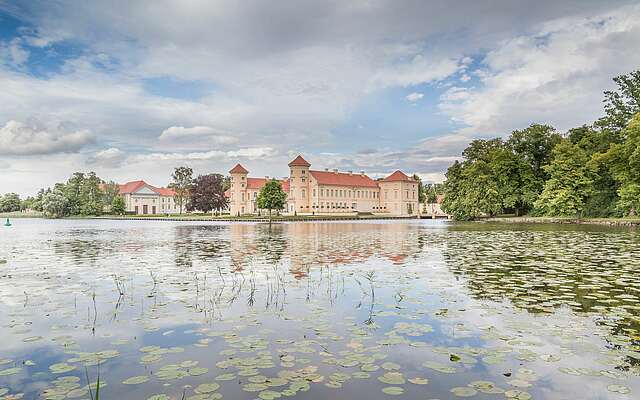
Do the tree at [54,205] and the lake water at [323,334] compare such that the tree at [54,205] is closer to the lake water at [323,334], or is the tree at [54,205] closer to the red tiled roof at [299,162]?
the red tiled roof at [299,162]

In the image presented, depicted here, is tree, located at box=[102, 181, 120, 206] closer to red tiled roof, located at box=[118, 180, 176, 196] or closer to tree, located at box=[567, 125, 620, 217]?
red tiled roof, located at box=[118, 180, 176, 196]

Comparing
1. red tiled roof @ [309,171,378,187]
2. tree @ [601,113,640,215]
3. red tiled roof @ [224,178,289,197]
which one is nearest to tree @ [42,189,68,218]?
red tiled roof @ [224,178,289,197]

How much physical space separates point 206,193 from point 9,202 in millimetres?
86091

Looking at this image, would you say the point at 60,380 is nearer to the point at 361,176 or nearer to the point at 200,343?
the point at 200,343

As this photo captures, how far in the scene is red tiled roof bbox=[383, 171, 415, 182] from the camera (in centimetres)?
12512

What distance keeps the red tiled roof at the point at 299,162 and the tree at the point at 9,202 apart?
9465 cm

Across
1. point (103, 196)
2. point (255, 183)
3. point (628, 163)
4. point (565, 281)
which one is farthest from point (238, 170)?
point (565, 281)

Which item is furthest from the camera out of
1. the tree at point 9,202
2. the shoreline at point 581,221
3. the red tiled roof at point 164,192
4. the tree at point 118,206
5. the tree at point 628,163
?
the red tiled roof at point 164,192

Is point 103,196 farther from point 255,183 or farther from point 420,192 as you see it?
point 420,192

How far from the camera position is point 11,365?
5445 mm

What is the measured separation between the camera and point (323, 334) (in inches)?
262

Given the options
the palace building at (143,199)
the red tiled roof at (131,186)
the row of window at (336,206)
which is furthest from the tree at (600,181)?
the red tiled roof at (131,186)

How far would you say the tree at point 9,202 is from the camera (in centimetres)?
14562

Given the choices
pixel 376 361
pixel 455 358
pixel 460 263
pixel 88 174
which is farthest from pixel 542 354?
pixel 88 174
